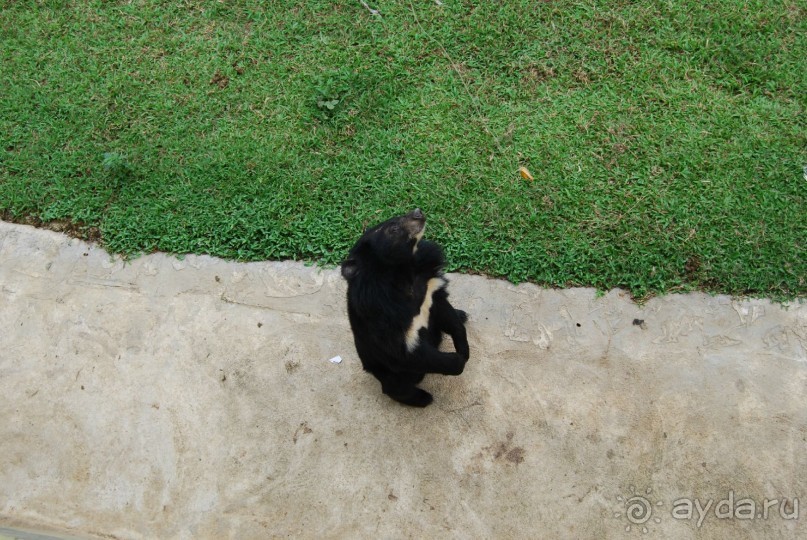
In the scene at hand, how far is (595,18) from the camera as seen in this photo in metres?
4.78

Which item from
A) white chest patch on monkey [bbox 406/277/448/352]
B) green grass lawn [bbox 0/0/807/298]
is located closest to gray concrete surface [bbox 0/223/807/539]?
green grass lawn [bbox 0/0/807/298]

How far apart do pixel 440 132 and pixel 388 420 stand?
2.10 m

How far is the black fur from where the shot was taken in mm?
2908

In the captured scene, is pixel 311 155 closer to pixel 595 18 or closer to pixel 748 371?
pixel 595 18

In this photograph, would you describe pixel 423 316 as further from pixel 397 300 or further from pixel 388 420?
pixel 388 420

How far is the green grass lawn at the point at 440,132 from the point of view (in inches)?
153

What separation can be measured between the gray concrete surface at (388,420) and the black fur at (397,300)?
38cm

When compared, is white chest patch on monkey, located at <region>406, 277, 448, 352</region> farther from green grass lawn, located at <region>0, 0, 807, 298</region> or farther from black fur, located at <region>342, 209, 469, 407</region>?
green grass lawn, located at <region>0, 0, 807, 298</region>

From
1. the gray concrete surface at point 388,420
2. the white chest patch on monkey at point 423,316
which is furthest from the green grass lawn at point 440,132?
the white chest patch on monkey at point 423,316

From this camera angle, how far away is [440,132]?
4.40 meters

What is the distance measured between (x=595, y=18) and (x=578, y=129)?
1.10m

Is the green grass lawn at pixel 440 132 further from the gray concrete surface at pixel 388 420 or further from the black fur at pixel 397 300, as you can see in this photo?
the black fur at pixel 397 300

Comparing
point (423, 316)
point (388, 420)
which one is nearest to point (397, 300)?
point (423, 316)

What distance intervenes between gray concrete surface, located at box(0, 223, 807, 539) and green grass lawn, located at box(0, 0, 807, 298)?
→ 13.9 inches
